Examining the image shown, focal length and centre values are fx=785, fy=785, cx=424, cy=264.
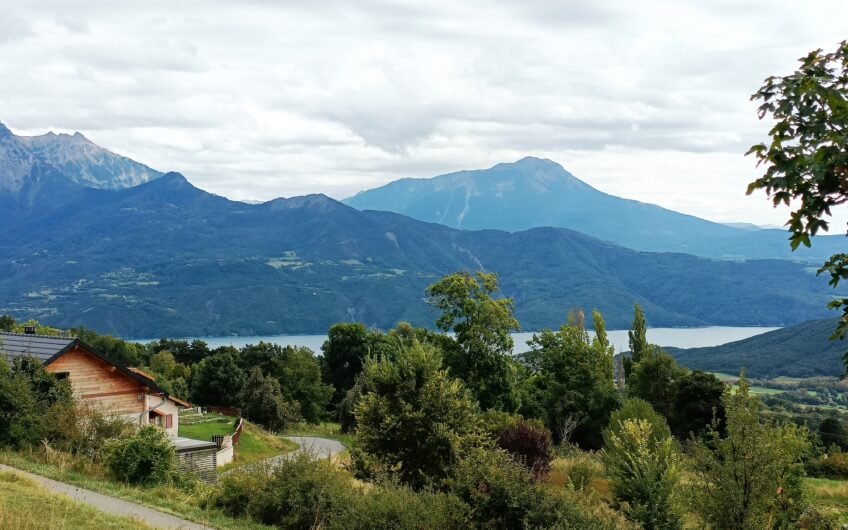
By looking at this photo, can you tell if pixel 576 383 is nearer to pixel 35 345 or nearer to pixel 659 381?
pixel 659 381

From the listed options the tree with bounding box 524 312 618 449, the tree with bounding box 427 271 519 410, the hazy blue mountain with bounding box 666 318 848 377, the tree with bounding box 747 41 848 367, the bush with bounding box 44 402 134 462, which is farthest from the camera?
the hazy blue mountain with bounding box 666 318 848 377

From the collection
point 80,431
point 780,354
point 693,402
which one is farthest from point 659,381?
point 780,354

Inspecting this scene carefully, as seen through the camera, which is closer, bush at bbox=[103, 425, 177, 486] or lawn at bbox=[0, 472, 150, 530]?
lawn at bbox=[0, 472, 150, 530]

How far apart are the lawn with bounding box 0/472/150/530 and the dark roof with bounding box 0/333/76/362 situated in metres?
11.4

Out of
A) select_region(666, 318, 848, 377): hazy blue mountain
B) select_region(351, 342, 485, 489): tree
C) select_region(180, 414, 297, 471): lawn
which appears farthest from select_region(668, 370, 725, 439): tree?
select_region(666, 318, 848, 377): hazy blue mountain

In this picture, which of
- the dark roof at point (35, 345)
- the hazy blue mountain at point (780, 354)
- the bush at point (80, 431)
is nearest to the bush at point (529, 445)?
the bush at point (80, 431)

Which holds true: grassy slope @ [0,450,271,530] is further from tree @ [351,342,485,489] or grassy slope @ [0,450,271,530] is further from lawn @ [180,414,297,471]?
lawn @ [180,414,297,471]

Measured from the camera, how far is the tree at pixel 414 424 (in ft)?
55.9

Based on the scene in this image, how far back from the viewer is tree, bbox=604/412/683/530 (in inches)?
625

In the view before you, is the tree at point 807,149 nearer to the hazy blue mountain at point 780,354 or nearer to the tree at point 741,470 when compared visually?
the tree at point 741,470

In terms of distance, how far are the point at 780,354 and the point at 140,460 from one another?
501 feet

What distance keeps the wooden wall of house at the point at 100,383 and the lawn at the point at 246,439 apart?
8.20 meters

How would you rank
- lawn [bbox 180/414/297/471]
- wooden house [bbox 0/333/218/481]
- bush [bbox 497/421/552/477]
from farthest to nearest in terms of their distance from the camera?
lawn [bbox 180/414/297/471] → wooden house [bbox 0/333/218/481] → bush [bbox 497/421/552/477]

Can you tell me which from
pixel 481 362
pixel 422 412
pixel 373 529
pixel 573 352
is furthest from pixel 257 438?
pixel 373 529
